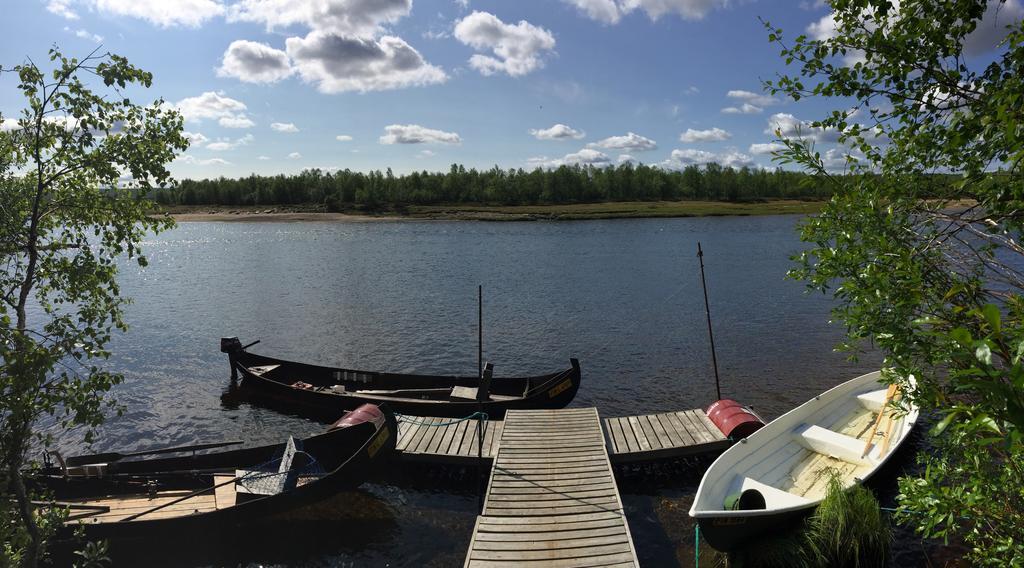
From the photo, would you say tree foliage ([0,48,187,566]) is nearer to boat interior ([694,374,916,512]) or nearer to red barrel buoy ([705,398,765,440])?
boat interior ([694,374,916,512])

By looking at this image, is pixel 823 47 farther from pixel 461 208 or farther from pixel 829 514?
pixel 461 208

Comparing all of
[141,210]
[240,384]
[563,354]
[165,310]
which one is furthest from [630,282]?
[141,210]

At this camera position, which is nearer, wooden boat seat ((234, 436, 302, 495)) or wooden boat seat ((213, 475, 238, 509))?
wooden boat seat ((213, 475, 238, 509))

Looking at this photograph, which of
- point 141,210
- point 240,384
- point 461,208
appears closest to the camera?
point 141,210

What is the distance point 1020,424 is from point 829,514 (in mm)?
10747

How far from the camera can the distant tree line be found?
17162 cm

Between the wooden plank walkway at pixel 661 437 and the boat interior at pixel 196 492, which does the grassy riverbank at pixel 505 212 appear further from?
the boat interior at pixel 196 492

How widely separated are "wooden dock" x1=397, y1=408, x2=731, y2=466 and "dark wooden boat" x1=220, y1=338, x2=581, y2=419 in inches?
50.4

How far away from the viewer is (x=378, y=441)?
15.3 metres

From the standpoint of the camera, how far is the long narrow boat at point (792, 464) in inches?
449

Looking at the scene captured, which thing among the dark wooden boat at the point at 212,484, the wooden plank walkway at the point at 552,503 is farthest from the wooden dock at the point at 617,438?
the dark wooden boat at the point at 212,484

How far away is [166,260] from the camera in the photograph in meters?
71.4

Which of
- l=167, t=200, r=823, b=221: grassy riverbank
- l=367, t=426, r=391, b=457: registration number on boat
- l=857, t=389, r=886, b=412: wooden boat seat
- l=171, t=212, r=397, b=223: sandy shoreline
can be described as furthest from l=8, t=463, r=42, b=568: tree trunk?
l=171, t=212, r=397, b=223: sandy shoreline

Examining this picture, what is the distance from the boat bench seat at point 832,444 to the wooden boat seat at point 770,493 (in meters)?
2.27
